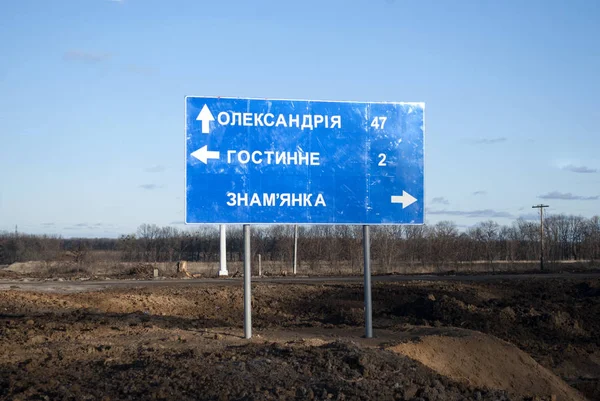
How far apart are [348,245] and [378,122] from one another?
50.3m

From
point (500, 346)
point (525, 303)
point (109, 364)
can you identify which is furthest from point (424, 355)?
point (525, 303)

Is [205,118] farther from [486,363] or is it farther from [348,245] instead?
[348,245]

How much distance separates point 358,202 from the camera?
13.8 m

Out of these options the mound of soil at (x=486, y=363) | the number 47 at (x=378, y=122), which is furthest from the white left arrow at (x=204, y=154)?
the mound of soil at (x=486, y=363)

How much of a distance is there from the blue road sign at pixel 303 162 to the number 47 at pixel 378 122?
0.02m

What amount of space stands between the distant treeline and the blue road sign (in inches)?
1435

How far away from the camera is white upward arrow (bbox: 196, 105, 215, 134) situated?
13.2 m

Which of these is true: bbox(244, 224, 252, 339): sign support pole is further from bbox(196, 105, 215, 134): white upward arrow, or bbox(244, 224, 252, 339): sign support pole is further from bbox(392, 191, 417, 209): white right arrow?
bbox(392, 191, 417, 209): white right arrow

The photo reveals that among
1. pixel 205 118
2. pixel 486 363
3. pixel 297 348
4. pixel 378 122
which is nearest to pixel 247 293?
pixel 297 348

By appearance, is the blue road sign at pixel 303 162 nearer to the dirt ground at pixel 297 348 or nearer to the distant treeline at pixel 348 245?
the dirt ground at pixel 297 348

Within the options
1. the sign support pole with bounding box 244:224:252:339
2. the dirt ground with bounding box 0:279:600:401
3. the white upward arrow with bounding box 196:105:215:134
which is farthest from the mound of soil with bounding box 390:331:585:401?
the white upward arrow with bounding box 196:105:215:134

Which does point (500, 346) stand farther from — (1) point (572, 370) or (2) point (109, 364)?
(2) point (109, 364)

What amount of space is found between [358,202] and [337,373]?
5.27m

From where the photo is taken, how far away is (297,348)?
10.6 meters
